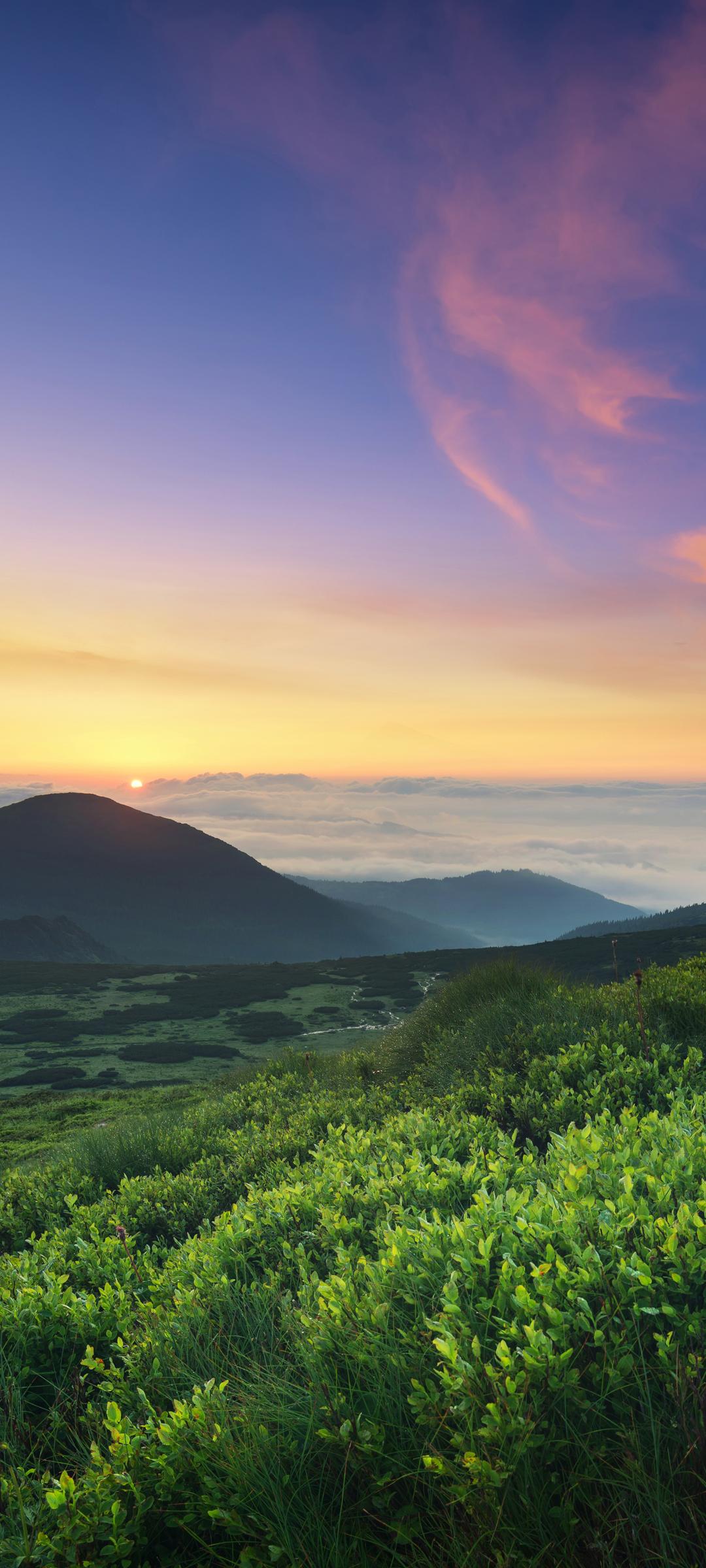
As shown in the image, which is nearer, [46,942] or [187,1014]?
[187,1014]

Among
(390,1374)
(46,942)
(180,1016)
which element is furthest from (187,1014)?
(46,942)

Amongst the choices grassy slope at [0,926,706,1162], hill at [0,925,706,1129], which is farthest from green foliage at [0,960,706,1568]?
grassy slope at [0,926,706,1162]

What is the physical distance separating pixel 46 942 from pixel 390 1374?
165582 mm

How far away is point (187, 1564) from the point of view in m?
3.54

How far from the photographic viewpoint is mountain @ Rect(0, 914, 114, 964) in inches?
5797

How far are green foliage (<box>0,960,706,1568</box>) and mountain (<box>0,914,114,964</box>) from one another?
481 ft

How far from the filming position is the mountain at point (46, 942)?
147250mm

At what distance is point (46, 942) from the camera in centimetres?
15462

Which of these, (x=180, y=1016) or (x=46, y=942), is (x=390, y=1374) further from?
(x=46, y=942)

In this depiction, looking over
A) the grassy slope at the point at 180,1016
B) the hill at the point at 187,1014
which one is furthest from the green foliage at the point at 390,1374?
the grassy slope at the point at 180,1016

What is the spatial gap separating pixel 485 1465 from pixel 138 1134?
39.3 feet

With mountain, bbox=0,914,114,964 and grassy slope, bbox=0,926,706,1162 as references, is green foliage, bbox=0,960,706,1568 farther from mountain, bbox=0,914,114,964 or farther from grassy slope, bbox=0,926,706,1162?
mountain, bbox=0,914,114,964

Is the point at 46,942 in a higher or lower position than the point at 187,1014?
lower

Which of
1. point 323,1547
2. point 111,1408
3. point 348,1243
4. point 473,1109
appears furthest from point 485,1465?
point 473,1109
